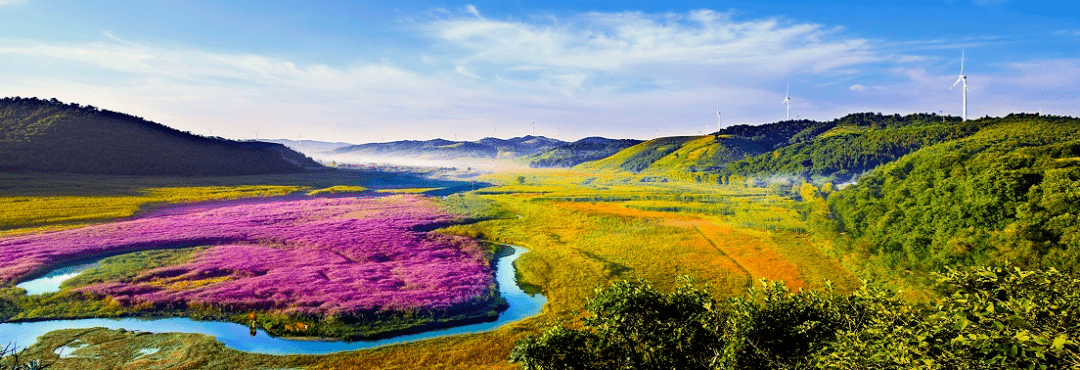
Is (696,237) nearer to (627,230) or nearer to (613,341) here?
(627,230)

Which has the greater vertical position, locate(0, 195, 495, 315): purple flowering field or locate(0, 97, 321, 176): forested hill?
locate(0, 97, 321, 176): forested hill

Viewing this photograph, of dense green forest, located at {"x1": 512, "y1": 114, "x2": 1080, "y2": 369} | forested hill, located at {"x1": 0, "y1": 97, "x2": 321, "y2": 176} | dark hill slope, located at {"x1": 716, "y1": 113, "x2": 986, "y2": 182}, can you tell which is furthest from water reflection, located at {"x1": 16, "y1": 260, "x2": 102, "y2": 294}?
dark hill slope, located at {"x1": 716, "y1": 113, "x2": 986, "y2": 182}

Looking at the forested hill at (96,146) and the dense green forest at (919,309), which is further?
the forested hill at (96,146)

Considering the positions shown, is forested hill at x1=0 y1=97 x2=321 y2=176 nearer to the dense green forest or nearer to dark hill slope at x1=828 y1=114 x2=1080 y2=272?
the dense green forest

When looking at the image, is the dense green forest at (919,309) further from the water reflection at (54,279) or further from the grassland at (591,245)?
the water reflection at (54,279)

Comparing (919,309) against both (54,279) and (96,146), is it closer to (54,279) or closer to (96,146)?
(54,279)

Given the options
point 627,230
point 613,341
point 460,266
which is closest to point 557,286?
point 460,266

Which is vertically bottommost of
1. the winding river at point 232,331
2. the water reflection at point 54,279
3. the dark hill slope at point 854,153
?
the winding river at point 232,331

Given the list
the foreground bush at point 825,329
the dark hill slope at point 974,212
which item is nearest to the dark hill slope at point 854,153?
the dark hill slope at point 974,212
